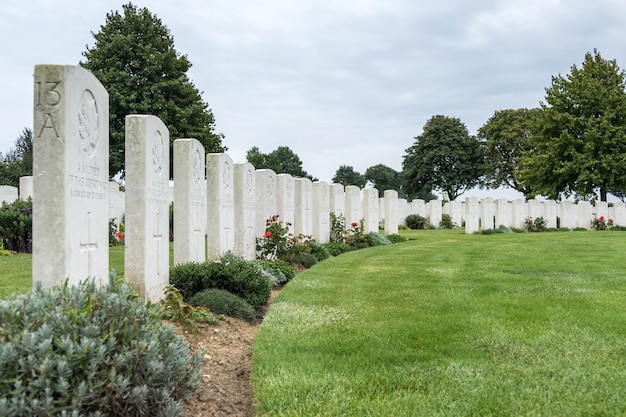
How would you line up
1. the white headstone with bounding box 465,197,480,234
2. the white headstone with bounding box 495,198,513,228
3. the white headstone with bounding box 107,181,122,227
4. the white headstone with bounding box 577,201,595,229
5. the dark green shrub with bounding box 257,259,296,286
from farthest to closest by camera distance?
1. the white headstone with bounding box 577,201,595,229
2. the white headstone with bounding box 495,198,513,228
3. the white headstone with bounding box 465,197,480,234
4. the white headstone with bounding box 107,181,122,227
5. the dark green shrub with bounding box 257,259,296,286

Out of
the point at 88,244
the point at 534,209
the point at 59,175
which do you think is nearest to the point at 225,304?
the point at 88,244

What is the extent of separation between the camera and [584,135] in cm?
3541

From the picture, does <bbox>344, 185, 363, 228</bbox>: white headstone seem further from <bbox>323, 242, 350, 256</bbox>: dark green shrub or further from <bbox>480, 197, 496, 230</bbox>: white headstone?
<bbox>480, 197, 496, 230</bbox>: white headstone

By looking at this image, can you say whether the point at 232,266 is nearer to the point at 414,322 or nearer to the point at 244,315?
the point at 244,315

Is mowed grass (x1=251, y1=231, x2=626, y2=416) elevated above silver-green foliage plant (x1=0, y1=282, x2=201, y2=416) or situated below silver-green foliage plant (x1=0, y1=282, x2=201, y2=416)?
below

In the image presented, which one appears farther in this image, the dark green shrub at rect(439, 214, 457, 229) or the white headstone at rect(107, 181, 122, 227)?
the dark green shrub at rect(439, 214, 457, 229)

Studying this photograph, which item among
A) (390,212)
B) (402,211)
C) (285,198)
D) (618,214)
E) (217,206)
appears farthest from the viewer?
(402,211)

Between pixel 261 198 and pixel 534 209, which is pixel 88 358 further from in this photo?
pixel 534 209

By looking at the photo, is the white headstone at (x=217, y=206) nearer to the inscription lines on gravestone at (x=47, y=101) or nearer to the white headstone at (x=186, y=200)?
the white headstone at (x=186, y=200)

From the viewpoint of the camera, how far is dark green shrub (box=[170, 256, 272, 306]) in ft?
25.1

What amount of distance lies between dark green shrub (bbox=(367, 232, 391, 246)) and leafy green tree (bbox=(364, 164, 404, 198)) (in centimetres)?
6010

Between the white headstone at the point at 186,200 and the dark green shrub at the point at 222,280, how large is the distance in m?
0.73

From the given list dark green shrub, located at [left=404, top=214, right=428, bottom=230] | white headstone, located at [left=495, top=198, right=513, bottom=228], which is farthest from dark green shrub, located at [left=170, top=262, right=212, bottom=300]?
dark green shrub, located at [left=404, top=214, right=428, bottom=230]

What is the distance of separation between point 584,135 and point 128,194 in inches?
1370
